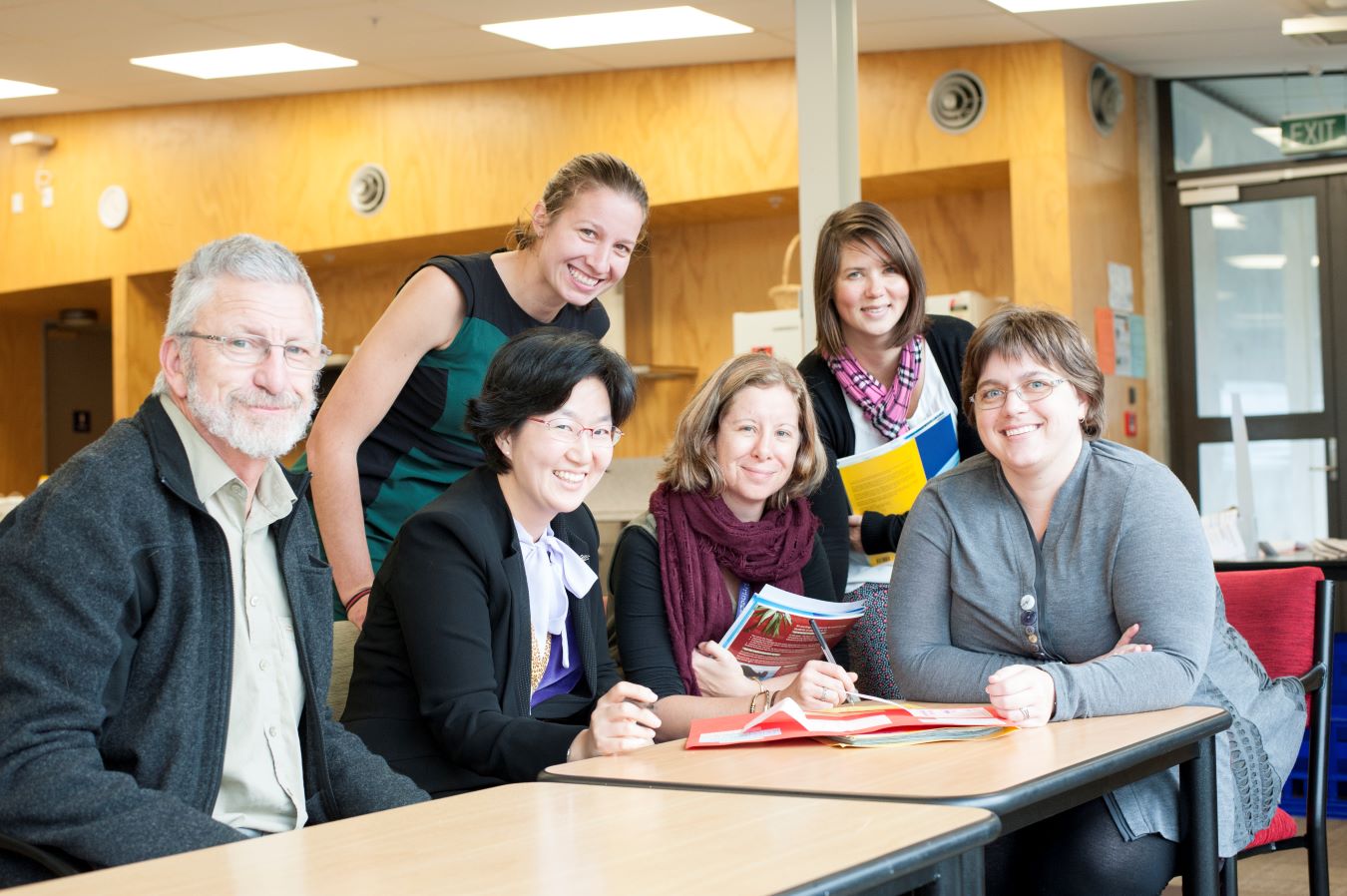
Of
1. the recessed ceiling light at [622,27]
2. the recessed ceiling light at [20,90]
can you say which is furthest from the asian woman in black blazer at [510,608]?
the recessed ceiling light at [20,90]

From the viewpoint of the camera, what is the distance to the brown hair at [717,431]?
2.79 metres

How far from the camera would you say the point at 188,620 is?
1.72 m

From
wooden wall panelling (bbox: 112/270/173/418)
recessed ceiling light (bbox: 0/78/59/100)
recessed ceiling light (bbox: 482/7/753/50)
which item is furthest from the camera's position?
wooden wall panelling (bbox: 112/270/173/418)

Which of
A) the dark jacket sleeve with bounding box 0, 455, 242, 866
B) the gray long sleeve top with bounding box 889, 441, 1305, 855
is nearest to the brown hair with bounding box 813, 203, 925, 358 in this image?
the gray long sleeve top with bounding box 889, 441, 1305, 855

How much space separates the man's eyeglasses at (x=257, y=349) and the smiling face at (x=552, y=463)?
19.8 inches

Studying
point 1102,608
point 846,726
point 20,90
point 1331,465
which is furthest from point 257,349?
point 20,90

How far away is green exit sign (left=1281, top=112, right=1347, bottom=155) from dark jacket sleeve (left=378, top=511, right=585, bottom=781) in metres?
6.61

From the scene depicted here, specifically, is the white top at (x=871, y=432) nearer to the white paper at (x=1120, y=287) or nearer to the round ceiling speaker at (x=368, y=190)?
the white paper at (x=1120, y=287)

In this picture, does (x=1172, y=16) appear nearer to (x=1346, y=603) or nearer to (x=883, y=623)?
(x=1346, y=603)

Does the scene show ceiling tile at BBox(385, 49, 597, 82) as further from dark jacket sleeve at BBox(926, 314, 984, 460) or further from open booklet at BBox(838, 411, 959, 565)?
open booklet at BBox(838, 411, 959, 565)

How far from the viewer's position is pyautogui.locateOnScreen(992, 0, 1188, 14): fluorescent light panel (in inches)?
260

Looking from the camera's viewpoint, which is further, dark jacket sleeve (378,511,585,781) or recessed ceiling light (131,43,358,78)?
recessed ceiling light (131,43,358,78)

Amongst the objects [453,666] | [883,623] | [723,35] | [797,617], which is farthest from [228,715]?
[723,35]

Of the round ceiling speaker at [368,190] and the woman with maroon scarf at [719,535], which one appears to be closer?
the woman with maroon scarf at [719,535]
